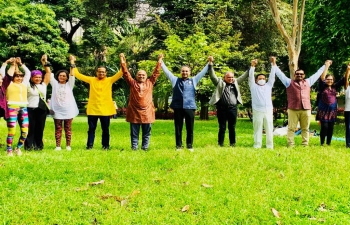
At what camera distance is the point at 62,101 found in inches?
357

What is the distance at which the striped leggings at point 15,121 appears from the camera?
26.0 ft

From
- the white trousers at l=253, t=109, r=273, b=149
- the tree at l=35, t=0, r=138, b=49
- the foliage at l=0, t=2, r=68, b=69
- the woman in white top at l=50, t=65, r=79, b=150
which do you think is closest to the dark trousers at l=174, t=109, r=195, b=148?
the white trousers at l=253, t=109, r=273, b=149

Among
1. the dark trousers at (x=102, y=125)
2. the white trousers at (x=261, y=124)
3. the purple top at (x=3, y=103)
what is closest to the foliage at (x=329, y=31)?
the white trousers at (x=261, y=124)

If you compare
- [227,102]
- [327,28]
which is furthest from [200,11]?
[227,102]

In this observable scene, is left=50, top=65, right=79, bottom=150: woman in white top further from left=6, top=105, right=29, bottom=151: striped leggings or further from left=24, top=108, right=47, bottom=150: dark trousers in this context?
left=6, top=105, right=29, bottom=151: striped leggings

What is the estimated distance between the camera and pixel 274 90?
2353 centimetres

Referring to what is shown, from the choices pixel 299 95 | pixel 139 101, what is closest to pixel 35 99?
pixel 139 101

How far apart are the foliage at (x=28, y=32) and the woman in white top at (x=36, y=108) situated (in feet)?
67.8

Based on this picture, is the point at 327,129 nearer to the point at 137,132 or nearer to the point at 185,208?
the point at 137,132

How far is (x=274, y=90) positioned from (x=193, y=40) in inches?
250

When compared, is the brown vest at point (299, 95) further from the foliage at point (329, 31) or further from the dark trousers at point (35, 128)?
the foliage at point (329, 31)

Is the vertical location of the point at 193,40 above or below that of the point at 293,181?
above

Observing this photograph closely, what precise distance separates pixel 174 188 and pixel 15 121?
3773mm

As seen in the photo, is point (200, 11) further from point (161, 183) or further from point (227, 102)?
point (161, 183)
